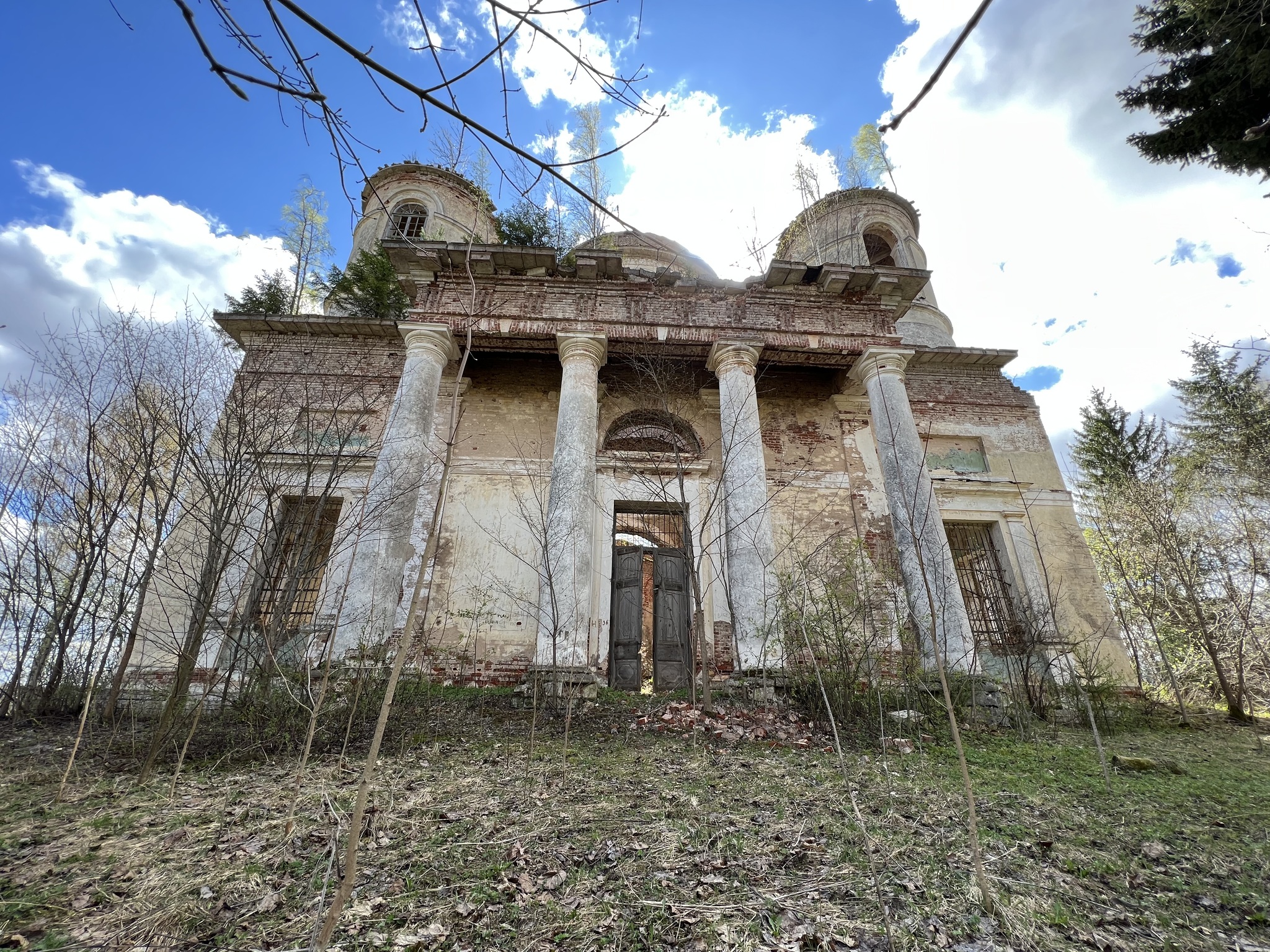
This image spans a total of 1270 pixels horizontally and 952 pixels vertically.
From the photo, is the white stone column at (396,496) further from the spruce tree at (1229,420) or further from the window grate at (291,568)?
the spruce tree at (1229,420)

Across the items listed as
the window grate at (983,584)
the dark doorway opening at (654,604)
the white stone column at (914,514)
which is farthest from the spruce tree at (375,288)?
the window grate at (983,584)

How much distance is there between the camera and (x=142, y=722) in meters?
5.63

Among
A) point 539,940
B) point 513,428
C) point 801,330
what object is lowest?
point 539,940

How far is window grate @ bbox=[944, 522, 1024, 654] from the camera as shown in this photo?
10258 mm

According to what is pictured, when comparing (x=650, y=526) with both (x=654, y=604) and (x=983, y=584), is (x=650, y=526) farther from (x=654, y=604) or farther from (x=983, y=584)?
(x=983, y=584)

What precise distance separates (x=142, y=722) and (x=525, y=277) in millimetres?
8065

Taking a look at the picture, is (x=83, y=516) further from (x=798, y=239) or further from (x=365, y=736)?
(x=798, y=239)

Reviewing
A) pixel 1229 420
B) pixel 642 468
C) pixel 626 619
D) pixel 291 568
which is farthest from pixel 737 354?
pixel 1229 420

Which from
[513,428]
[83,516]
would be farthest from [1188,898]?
[513,428]

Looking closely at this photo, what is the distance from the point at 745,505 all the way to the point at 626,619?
3.05 m

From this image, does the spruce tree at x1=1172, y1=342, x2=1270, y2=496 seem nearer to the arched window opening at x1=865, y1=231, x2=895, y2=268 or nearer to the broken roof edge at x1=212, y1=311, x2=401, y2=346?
the arched window opening at x1=865, y1=231, x2=895, y2=268

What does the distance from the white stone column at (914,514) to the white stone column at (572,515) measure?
4.07 metres

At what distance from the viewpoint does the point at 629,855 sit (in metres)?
2.91

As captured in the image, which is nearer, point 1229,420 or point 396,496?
point 396,496
